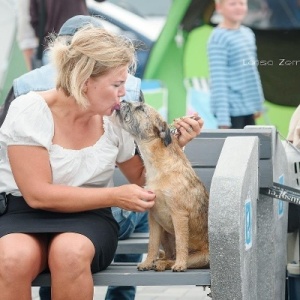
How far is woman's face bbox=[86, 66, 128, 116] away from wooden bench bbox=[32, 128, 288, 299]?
66cm

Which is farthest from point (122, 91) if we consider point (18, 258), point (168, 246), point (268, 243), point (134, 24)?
point (134, 24)

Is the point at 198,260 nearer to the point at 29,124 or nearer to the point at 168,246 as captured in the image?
the point at 168,246

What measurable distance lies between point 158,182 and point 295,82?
14.6ft

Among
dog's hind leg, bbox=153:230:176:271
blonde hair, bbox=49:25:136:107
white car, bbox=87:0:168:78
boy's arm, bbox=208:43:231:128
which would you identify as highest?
white car, bbox=87:0:168:78

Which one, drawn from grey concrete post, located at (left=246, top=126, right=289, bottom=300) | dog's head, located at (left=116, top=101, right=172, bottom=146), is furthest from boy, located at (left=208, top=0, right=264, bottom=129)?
dog's head, located at (left=116, top=101, right=172, bottom=146)

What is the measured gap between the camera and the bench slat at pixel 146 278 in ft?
14.4

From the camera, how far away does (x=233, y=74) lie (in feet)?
28.9

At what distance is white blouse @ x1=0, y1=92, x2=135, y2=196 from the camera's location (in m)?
4.49

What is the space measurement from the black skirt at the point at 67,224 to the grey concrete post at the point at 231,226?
1.58 feet

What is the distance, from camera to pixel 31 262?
4293mm

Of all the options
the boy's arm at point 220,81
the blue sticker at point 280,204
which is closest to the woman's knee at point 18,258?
the blue sticker at point 280,204

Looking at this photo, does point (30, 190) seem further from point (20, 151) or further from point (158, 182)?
point (158, 182)

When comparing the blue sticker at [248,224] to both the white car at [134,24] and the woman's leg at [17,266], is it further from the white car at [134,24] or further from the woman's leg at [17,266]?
the white car at [134,24]

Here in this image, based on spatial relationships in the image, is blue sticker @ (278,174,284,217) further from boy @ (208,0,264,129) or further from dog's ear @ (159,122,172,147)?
boy @ (208,0,264,129)
